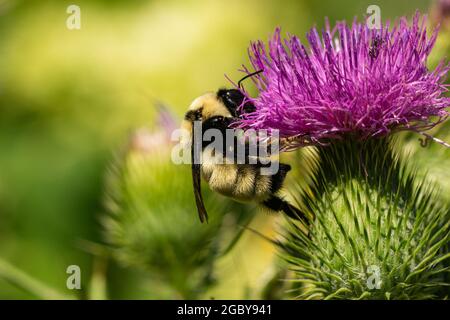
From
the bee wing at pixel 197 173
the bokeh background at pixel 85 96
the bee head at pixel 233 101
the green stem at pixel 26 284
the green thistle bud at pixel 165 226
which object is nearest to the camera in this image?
the bee head at pixel 233 101

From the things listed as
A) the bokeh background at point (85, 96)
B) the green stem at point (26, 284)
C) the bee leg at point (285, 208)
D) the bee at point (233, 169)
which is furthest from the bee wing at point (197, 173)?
the bokeh background at point (85, 96)

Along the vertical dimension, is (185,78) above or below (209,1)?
below

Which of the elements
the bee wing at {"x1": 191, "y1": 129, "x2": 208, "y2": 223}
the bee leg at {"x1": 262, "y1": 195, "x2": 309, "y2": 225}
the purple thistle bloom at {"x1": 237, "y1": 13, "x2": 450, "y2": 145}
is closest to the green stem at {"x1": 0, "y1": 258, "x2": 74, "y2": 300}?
the bee wing at {"x1": 191, "y1": 129, "x2": 208, "y2": 223}

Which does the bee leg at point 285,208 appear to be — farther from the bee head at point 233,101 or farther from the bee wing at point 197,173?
the bee head at point 233,101

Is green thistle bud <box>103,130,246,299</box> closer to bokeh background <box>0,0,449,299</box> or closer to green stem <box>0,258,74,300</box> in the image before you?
green stem <box>0,258,74,300</box>

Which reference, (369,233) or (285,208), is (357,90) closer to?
(369,233)
